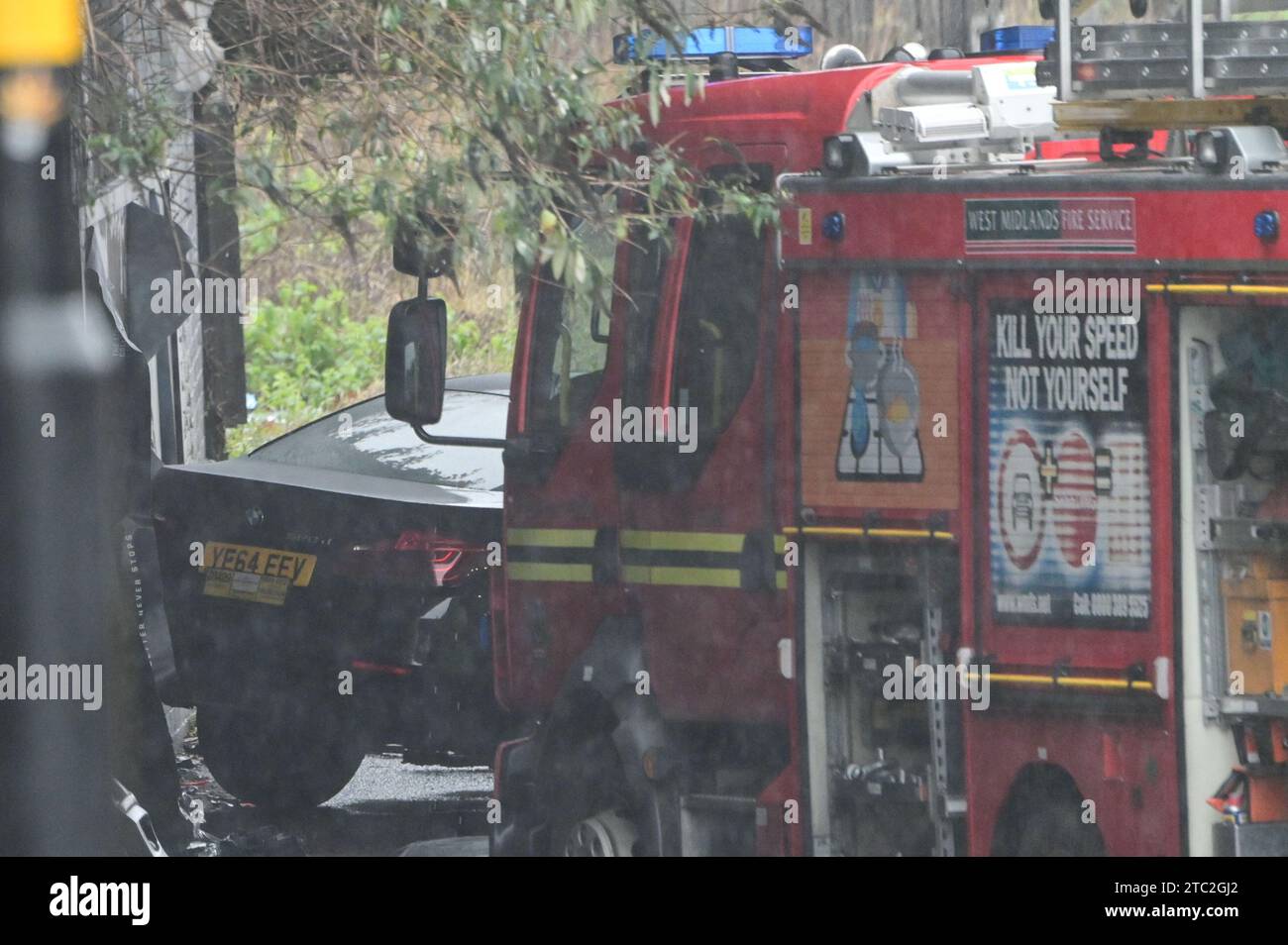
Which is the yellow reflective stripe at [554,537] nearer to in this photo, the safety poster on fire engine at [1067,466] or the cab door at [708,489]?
the cab door at [708,489]

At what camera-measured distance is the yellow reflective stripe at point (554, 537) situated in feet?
21.2

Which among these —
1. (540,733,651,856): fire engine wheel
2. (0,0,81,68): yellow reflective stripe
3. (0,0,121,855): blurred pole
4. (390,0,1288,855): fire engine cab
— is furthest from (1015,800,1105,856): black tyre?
(0,0,81,68): yellow reflective stripe

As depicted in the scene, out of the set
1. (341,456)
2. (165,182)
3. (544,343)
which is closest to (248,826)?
(341,456)

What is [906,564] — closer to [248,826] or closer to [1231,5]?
[1231,5]

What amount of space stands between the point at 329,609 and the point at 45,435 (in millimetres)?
5408

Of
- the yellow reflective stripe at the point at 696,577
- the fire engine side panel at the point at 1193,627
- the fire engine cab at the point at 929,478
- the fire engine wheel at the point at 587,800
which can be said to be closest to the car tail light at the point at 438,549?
the fire engine cab at the point at 929,478

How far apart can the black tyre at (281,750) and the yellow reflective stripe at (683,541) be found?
2557 millimetres

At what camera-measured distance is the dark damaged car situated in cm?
803

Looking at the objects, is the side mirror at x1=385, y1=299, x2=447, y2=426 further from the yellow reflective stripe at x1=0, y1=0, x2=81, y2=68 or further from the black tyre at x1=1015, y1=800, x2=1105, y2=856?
the yellow reflective stripe at x1=0, y1=0, x2=81, y2=68

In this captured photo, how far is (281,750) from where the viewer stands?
8734 millimetres

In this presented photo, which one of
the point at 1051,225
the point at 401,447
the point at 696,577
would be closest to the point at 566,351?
the point at 696,577

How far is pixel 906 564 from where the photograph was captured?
5.59 m

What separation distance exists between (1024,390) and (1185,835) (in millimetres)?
1214

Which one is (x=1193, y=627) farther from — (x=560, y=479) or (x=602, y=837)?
(x=560, y=479)
